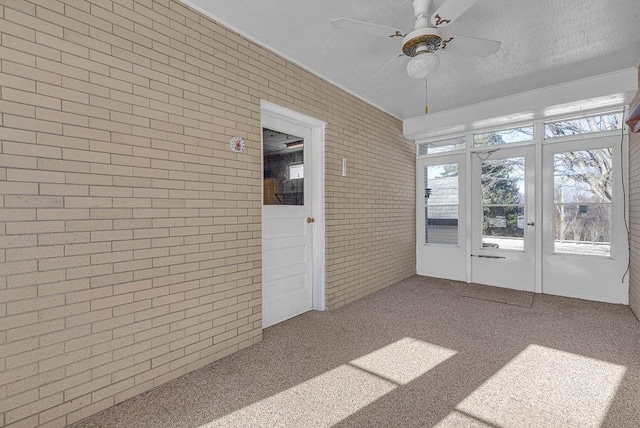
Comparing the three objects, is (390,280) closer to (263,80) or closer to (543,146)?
(543,146)

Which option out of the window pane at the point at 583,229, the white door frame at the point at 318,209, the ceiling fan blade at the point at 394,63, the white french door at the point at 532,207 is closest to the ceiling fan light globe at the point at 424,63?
the ceiling fan blade at the point at 394,63

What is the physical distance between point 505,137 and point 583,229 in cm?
161

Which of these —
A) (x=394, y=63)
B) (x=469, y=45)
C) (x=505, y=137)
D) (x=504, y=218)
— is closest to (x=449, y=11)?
(x=469, y=45)

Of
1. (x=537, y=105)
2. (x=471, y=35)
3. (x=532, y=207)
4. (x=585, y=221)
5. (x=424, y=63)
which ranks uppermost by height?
(x=471, y=35)

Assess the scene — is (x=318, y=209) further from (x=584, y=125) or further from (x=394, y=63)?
(x=584, y=125)

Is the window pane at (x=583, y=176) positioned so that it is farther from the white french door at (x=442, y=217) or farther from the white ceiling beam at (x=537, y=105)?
the white french door at (x=442, y=217)

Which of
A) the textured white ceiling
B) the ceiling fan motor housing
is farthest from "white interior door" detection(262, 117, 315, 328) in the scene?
the ceiling fan motor housing

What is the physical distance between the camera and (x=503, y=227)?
4562 millimetres

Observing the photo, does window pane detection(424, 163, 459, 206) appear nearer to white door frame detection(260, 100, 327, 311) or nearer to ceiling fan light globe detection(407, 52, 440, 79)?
white door frame detection(260, 100, 327, 311)

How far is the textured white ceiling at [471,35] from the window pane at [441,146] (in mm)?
1176

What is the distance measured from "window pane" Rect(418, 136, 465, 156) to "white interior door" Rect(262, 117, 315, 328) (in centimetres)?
269

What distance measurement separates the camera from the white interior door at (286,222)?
3.07 meters

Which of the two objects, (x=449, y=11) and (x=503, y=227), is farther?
(x=503, y=227)

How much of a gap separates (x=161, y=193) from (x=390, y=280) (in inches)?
141
